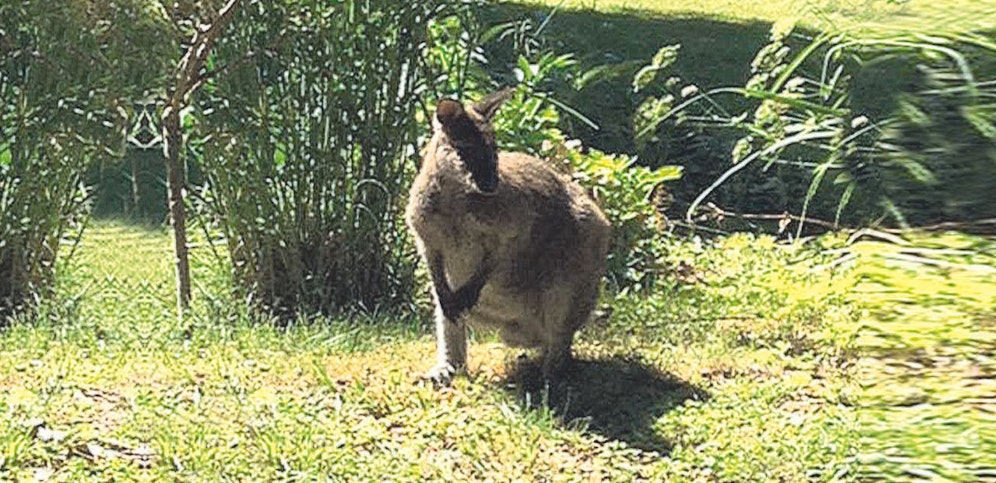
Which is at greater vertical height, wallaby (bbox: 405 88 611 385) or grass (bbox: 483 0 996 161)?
wallaby (bbox: 405 88 611 385)

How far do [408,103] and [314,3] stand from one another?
0.61 meters

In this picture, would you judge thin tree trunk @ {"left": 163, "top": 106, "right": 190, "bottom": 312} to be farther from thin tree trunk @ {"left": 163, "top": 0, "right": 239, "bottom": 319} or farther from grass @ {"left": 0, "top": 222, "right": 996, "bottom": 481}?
grass @ {"left": 0, "top": 222, "right": 996, "bottom": 481}

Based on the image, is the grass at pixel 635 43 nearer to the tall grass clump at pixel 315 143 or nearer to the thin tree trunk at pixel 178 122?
the tall grass clump at pixel 315 143

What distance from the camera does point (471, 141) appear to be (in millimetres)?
5430

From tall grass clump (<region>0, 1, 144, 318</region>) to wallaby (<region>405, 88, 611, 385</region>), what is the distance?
8.45ft

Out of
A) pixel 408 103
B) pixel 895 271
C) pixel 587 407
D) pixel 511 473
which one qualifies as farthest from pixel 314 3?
pixel 895 271

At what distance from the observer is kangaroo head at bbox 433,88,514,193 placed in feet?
17.6

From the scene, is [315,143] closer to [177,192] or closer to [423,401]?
[177,192]

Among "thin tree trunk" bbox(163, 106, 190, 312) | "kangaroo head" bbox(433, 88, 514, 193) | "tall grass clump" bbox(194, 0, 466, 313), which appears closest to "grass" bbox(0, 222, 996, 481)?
"thin tree trunk" bbox(163, 106, 190, 312)

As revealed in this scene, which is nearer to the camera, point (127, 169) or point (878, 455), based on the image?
point (878, 455)

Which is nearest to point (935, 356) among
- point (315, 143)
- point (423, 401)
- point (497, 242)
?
point (423, 401)

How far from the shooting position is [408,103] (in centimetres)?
748

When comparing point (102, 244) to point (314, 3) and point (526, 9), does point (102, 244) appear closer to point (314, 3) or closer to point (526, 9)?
point (314, 3)

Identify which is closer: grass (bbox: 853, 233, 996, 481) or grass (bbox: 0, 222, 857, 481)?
grass (bbox: 853, 233, 996, 481)
